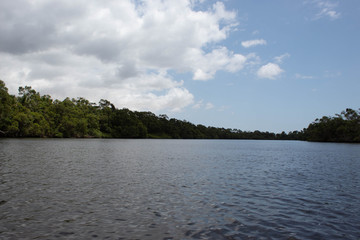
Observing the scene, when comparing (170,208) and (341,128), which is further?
(341,128)

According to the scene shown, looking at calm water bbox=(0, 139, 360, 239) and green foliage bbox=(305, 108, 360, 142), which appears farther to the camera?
green foliage bbox=(305, 108, 360, 142)

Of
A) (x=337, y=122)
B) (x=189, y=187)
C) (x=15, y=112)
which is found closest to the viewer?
(x=189, y=187)

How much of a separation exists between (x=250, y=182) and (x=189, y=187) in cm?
652

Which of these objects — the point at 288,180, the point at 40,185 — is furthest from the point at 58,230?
the point at 288,180

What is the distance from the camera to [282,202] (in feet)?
54.5

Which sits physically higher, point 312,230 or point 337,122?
point 337,122

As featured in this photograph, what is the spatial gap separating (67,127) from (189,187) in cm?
15761

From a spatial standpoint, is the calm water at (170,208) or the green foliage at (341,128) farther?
the green foliage at (341,128)

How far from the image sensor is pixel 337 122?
606ft

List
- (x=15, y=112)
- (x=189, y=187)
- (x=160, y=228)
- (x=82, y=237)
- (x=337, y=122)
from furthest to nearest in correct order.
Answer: (x=337, y=122) → (x=15, y=112) → (x=189, y=187) → (x=160, y=228) → (x=82, y=237)

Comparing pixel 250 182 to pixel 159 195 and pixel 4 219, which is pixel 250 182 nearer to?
pixel 159 195

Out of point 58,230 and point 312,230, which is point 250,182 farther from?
point 58,230

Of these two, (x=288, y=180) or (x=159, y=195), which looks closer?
(x=159, y=195)

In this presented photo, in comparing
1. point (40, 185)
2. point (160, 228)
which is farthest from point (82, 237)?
point (40, 185)
